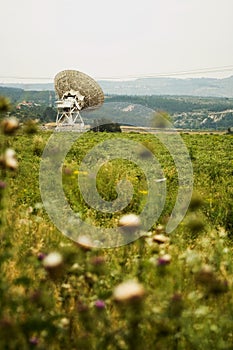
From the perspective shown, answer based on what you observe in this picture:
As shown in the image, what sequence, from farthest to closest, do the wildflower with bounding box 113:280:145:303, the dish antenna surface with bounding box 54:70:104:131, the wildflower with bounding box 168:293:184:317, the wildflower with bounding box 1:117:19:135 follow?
the dish antenna surface with bounding box 54:70:104:131 < the wildflower with bounding box 1:117:19:135 < the wildflower with bounding box 168:293:184:317 < the wildflower with bounding box 113:280:145:303

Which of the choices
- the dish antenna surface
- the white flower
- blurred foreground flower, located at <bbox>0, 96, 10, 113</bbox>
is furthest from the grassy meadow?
the dish antenna surface

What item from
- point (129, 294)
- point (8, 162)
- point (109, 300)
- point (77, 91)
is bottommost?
point (77, 91)

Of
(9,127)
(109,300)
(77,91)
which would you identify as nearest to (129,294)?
(109,300)

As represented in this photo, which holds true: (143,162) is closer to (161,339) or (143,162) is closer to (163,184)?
(163,184)

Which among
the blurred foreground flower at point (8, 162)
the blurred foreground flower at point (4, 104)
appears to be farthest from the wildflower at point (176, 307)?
the blurred foreground flower at point (4, 104)

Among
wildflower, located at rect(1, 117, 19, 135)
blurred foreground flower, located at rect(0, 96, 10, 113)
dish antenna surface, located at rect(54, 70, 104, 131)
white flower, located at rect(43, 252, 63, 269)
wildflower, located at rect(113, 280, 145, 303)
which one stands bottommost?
dish antenna surface, located at rect(54, 70, 104, 131)

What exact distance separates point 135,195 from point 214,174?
13.9ft

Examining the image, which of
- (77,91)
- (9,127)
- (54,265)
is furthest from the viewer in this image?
(77,91)

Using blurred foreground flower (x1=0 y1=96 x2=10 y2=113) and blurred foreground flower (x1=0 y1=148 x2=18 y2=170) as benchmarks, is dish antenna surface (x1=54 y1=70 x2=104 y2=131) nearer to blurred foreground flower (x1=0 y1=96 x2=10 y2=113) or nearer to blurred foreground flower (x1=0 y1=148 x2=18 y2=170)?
blurred foreground flower (x1=0 y1=96 x2=10 y2=113)

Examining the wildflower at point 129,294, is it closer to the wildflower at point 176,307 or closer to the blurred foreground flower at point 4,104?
the wildflower at point 176,307

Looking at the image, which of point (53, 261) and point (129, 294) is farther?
point (53, 261)

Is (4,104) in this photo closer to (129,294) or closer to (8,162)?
(8,162)

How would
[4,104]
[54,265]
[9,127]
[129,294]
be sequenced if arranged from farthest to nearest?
[4,104] → [9,127] → [54,265] → [129,294]

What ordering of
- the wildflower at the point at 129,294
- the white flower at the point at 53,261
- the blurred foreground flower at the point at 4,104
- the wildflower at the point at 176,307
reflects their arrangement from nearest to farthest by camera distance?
the wildflower at the point at 129,294 < the white flower at the point at 53,261 < the wildflower at the point at 176,307 < the blurred foreground flower at the point at 4,104
